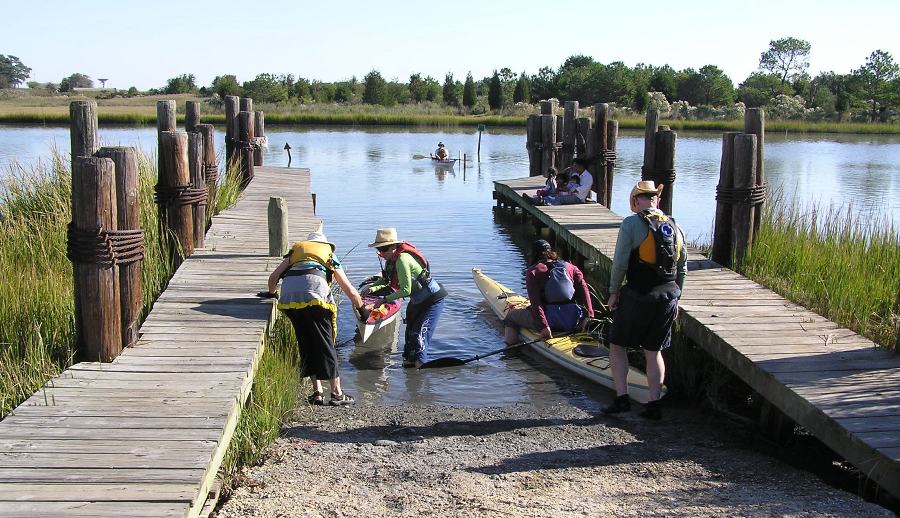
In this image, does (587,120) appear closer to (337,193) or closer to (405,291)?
(337,193)

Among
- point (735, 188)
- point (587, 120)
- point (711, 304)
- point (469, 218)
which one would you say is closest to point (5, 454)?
point (711, 304)

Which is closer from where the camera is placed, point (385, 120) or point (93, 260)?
point (93, 260)

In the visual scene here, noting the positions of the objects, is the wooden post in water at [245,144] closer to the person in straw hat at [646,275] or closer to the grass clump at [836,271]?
the grass clump at [836,271]

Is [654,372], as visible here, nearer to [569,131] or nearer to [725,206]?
[725,206]

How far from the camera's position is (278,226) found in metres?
10.6

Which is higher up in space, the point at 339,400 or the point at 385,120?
the point at 385,120

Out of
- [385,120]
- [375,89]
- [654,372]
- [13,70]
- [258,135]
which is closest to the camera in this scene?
[654,372]

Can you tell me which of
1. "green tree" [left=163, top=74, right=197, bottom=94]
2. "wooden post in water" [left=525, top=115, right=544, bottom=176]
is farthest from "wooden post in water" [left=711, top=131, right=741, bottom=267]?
"green tree" [left=163, top=74, right=197, bottom=94]

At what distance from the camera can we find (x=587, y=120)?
19.2 m

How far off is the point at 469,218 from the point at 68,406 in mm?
16743

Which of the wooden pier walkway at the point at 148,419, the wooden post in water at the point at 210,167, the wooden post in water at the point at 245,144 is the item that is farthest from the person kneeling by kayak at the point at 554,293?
the wooden post in water at the point at 245,144

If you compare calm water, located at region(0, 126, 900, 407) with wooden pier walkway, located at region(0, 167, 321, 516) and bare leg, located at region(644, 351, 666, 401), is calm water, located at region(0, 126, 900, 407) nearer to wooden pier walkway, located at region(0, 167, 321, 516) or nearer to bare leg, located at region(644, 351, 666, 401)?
bare leg, located at region(644, 351, 666, 401)

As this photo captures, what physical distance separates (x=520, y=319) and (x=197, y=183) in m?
4.01

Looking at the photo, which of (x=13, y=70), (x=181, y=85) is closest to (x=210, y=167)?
(x=181, y=85)
